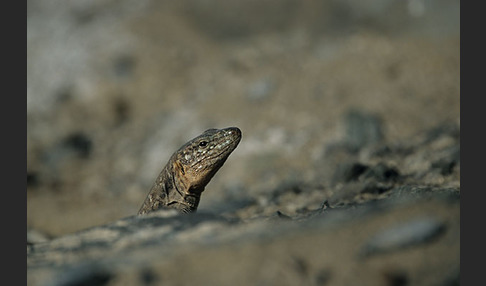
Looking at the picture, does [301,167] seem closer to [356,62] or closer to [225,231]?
[356,62]

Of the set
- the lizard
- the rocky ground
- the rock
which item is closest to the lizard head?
the lizard

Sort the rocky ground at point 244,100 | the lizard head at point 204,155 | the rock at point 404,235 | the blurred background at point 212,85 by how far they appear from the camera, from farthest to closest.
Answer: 1. the blurred background at point 212,85
2. the rocky ground at point 244,100
3. the lizard head at point 204,155
4. the rock at point 404,235

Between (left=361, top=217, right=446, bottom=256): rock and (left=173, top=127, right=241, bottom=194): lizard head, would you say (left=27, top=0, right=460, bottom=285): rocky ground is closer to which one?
(left=173, top=127, right=241, bottom=194): lizard head

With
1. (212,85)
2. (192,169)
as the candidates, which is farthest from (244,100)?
(192,169)

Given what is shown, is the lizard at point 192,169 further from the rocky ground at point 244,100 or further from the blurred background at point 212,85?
the blurred background at point 212,85

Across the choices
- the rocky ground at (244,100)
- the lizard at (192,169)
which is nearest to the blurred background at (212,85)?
the rocky ground at (244,100)

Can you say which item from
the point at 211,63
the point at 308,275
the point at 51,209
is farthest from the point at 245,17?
the point at 308,275
